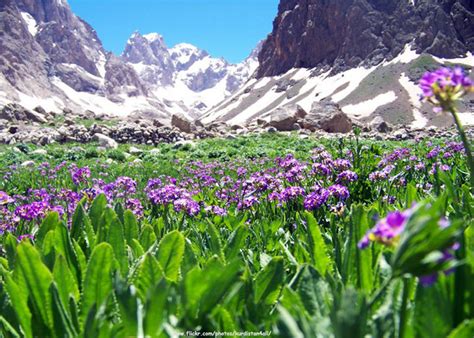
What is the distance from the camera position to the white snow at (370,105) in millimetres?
86625

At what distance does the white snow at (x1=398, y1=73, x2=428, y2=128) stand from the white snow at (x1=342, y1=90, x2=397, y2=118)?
3.29 m

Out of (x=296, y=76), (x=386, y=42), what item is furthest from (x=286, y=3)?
(x=386, y=42)

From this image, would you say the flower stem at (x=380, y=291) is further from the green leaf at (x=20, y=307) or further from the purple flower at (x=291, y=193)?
the purple flower at (x=291, y=193)

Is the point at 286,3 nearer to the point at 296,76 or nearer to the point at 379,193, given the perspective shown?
the point at 296,76

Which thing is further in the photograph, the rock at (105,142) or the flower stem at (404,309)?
the rock at (105,142)

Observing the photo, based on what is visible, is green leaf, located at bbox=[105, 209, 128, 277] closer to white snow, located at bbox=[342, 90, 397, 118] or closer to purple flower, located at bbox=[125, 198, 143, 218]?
purple flower, located at bbox=[125, 198, 143, 218]

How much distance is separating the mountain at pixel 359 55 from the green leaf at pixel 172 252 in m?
76.9

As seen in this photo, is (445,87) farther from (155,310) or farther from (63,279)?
(63,279)

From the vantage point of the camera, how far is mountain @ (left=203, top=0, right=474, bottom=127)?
9181 cm

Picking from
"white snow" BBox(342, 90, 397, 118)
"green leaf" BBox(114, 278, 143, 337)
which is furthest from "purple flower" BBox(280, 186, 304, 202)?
"white snow" BBox(342, 90, 397, 118)

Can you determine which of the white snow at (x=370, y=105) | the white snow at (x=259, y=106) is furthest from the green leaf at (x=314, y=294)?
the white snow at (x=259, y=106)

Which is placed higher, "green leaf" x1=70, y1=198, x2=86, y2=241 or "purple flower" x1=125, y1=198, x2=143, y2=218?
"green leaf" x1=70, y1=198, x2=86, y2=241

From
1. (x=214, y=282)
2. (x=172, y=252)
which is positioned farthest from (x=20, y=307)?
(x=214, y=282)

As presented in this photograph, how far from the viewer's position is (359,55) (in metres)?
112
